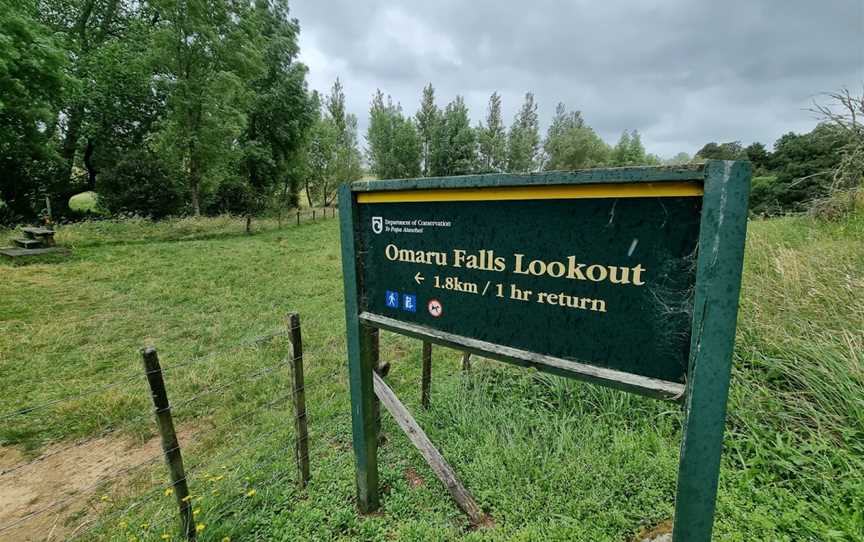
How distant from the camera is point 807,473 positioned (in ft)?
7.47

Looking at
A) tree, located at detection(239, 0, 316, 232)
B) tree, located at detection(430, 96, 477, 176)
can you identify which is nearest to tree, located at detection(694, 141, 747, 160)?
tree, located at detection(430, 96, 477, 176)

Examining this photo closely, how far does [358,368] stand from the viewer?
2.29m

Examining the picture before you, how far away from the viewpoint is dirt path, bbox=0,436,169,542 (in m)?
2.55

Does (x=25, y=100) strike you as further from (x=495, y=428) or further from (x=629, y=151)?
(x=629, y=151)

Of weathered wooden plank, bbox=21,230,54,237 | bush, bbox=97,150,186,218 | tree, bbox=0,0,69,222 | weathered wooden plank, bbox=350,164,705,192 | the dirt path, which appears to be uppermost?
tree, bbox=0,0,69,222

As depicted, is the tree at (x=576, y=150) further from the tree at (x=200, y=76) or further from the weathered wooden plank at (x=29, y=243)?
the weathered wooden plank at (x=29, y=243)

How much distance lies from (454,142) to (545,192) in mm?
36754

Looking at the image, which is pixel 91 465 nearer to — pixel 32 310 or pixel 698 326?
pixel 698 326

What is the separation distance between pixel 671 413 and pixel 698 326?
242 centimetres

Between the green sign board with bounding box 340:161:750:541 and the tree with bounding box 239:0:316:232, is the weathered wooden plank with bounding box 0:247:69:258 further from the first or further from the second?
the tree with bounding box 239:0:316:232

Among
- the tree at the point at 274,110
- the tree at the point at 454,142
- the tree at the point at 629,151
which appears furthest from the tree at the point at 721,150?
the tree at the point at 274,110

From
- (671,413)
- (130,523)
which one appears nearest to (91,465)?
(130,523)

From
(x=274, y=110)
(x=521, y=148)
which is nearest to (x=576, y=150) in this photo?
(x=521, y=148)

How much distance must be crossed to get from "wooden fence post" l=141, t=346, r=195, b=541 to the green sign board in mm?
1374
